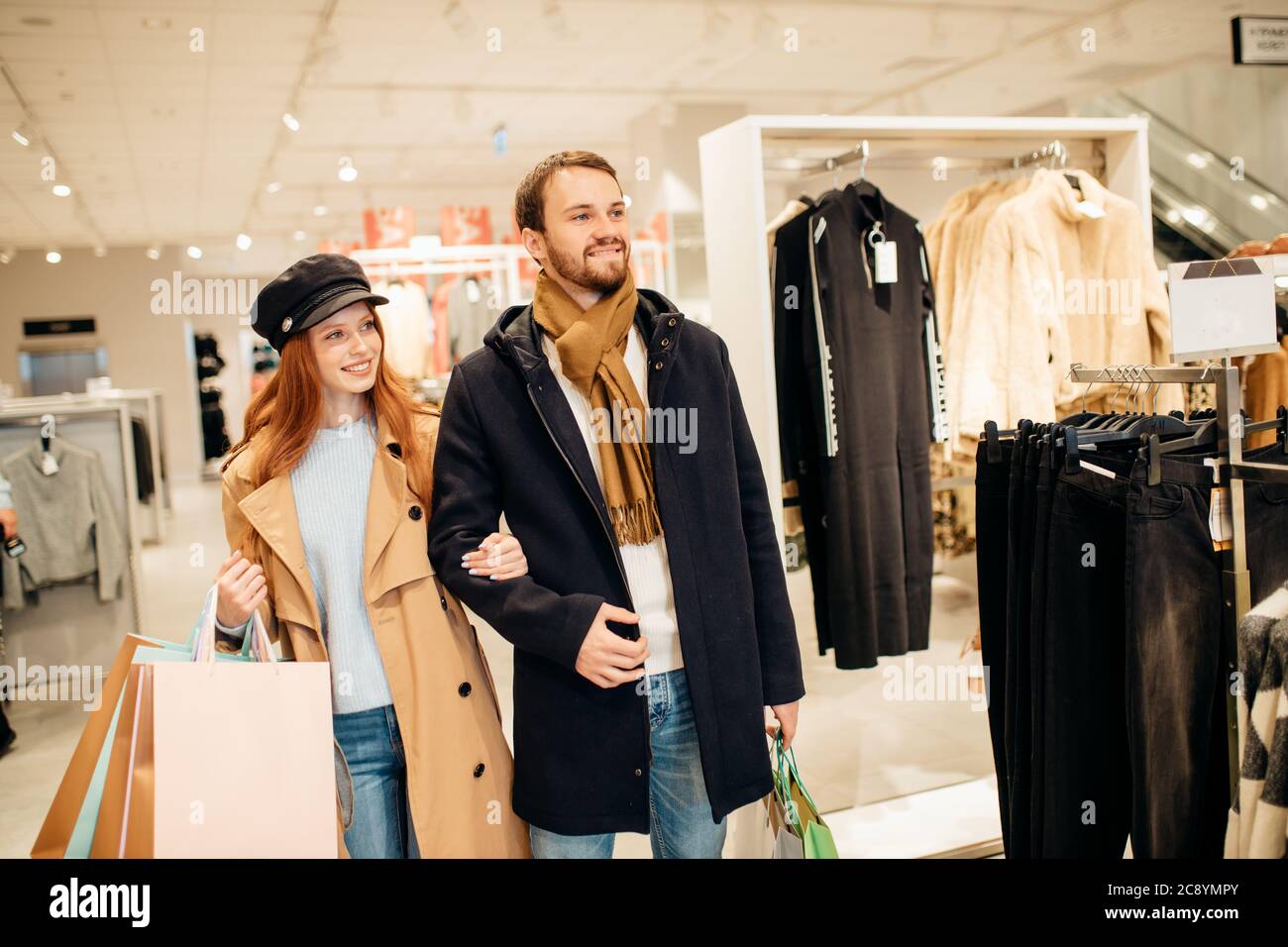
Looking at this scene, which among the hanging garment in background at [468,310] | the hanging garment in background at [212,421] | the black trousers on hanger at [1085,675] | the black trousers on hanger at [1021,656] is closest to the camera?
the black trousers on hanger at [1085,675]

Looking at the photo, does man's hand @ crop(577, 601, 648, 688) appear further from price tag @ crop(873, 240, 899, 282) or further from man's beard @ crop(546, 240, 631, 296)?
price tag @ crop(873, 240, 899, 282)

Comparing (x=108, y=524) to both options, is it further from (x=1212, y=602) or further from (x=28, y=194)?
(x=28, y=194)

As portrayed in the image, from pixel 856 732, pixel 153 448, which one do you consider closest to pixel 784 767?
pixel 856 732

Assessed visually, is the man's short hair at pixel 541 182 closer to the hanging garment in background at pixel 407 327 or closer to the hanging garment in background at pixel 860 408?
the hanging garment in background at pixel 860 408

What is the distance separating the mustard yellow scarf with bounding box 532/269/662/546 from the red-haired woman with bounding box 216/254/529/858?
0.20m

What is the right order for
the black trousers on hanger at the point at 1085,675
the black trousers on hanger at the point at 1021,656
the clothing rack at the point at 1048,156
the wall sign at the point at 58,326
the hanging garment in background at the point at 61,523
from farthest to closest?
the wall sign at the point at 58,326 < the hanging garment in background at the point at 61,523 < the clothing rack at the point at 1048,156 < the black trousers on hanger at the point at 1021,656 < the black trousers on hanger at the point at 1085,675

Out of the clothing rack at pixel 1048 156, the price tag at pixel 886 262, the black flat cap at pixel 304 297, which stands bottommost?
the black flat cap at pixel 304 297

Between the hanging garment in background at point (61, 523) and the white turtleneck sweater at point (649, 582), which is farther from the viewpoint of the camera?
the hanging garment in background at point (61, 523)

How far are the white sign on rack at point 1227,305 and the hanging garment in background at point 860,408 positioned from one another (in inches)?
46.2

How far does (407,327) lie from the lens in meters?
7.23

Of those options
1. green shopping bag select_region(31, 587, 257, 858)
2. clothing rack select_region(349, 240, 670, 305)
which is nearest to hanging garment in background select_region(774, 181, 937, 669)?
green shopping bag select_region(31, 587, 257, 858)

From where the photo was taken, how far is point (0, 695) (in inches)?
170

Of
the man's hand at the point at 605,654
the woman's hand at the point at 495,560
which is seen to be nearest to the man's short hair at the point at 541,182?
the woman's hand at the point at 495,560

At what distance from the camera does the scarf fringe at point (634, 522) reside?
173cm
